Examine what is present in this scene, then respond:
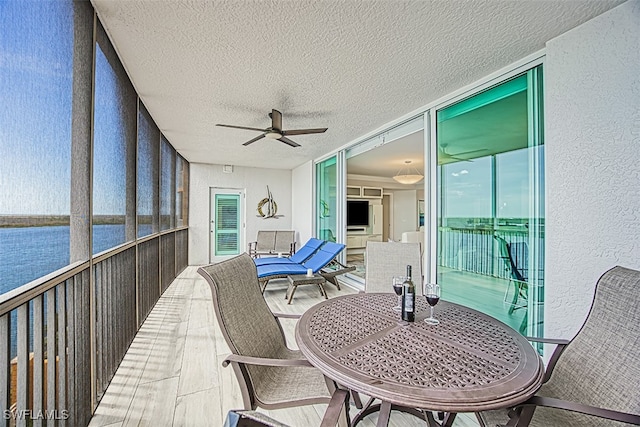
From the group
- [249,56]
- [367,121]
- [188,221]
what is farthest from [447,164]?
[188,221]

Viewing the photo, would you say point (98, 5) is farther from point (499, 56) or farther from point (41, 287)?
point (499, 56)

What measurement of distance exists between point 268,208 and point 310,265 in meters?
3.21

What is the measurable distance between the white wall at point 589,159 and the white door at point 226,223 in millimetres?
6268

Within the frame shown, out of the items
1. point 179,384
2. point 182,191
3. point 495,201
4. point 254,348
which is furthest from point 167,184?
point 495,201

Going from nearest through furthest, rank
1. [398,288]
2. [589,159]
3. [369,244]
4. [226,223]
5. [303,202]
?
[398,288], [589,159], [369,244], [303,202], [226,223]

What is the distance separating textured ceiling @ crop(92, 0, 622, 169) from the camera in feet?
5.44

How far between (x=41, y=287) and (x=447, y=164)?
10.3 feet

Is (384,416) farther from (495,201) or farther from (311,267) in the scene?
(311,267)

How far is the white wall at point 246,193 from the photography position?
259 inches

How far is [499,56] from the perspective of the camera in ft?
7.10

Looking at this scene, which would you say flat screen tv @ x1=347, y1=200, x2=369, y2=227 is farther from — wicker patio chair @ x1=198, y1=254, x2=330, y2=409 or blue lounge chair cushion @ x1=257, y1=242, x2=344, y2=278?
wicker patio chair @ x1=198, y1=254, x2=330, y2=409

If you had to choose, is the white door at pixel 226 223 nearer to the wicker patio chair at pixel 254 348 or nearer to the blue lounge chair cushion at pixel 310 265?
the blue lounge chair cushion at pixel 310 265

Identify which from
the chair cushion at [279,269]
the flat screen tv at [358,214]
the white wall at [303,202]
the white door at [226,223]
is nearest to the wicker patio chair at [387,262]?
the chair cushion at [279,269]

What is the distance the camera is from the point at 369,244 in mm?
2775
